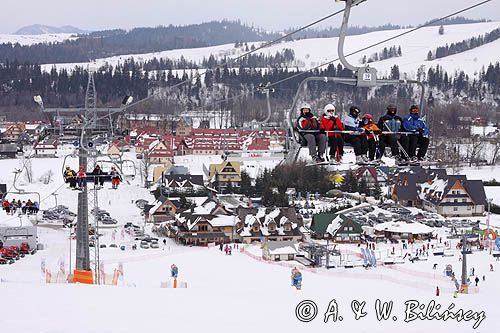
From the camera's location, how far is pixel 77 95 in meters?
80.2

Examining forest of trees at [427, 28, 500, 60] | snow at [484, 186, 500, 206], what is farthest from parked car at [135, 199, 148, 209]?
forest of trees at [427, 28, 500, 60]

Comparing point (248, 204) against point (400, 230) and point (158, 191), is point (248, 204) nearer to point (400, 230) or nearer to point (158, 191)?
point (158, 191)

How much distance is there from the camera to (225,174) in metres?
36.7

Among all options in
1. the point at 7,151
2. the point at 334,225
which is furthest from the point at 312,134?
the point at 7,151

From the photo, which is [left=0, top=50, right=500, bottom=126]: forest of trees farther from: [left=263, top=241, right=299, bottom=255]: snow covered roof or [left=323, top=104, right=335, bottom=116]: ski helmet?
[left=323, top=104, right=335, bottom=116]: ski helmet

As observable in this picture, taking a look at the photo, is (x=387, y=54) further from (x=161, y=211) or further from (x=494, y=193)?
(x=161, y=211)

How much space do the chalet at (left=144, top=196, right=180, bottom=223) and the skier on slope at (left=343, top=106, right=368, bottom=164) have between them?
69.1ft

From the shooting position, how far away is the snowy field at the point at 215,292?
793cm

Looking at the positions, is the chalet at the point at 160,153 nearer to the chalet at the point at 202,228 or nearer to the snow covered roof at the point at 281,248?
the chalet at the point at 202,228

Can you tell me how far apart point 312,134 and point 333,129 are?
234 millimetres

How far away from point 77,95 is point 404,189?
54645 mm

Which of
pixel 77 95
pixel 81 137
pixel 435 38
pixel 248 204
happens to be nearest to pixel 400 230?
pixel 248 204

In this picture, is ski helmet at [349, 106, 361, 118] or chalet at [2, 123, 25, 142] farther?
chalet at [2, 123, 25, 142]

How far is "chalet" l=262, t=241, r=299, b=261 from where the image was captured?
1980cm
